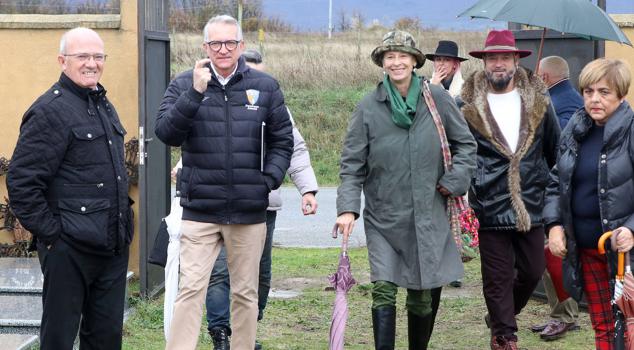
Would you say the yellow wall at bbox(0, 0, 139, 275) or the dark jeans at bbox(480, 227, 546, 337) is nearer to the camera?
the dark jeans at bbox(480, 227, 546, 337)

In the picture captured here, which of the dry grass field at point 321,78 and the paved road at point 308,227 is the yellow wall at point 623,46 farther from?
the dry grass field at point 321,78

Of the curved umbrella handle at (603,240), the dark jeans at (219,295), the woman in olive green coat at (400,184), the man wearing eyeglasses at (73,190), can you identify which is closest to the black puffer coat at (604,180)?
the curved umbrella handle at (603,240)

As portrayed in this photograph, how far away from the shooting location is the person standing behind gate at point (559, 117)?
314 inches

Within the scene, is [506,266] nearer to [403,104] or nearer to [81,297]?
[403,104]

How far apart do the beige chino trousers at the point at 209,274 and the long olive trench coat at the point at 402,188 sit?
625 millimetres

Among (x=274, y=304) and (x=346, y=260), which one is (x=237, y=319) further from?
(x=274, y=304)

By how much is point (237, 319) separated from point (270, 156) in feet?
3.29

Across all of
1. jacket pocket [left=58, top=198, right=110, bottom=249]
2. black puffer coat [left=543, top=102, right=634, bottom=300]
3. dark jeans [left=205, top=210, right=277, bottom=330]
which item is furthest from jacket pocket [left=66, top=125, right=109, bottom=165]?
black puffer coat [left=543, top=102, right=634, bottom=300]

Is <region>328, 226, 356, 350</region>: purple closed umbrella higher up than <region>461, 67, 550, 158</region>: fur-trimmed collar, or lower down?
lower down

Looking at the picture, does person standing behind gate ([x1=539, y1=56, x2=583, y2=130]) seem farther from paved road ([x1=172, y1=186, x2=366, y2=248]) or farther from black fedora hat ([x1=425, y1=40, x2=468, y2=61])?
paved road ([x1=172, y1=186, x2=366, y2=248])

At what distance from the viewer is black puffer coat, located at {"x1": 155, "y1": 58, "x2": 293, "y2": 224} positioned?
6.47m

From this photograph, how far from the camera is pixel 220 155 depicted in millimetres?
6473

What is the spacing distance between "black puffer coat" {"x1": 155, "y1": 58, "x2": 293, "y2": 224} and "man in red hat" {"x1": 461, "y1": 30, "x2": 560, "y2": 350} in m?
1.43

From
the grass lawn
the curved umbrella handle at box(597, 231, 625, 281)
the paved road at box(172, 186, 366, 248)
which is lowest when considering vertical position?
the paved road at box(172, 186, 366, 248)
